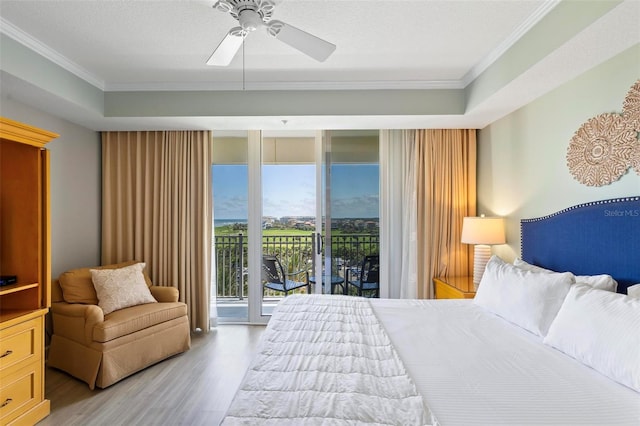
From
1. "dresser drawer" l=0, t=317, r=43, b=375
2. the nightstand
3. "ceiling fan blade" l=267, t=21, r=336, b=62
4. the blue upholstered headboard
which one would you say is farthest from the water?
the blue upholstered headboard

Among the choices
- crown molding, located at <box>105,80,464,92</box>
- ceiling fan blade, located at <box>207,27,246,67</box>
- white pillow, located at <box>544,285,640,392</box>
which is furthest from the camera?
crown molding, located at <box>105,80,464,92</box>

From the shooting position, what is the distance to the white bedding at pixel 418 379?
3.75 ft

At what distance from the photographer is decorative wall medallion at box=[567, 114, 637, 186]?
1956 mm

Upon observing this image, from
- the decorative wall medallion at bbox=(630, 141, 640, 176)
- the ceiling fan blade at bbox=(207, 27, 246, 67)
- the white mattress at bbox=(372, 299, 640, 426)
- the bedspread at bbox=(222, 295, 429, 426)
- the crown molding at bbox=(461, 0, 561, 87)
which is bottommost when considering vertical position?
the white mattress at bbox=(372, 299, 640, 426)

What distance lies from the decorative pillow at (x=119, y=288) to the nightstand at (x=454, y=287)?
2.97m

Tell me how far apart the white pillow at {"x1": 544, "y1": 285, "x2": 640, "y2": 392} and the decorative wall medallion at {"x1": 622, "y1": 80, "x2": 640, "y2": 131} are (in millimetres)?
1008

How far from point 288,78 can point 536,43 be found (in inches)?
78.1

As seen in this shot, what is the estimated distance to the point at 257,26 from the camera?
176cm

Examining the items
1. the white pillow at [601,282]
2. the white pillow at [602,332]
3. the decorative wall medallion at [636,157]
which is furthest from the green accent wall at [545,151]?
the white pillow at [602,332]

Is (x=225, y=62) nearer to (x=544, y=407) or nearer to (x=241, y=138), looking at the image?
(x=241, y=138)

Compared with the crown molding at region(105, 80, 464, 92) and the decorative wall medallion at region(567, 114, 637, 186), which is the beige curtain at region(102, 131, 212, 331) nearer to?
the crown molding at region(105, 80, 464, 92)

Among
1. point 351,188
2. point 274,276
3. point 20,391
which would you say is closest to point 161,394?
point 20,391

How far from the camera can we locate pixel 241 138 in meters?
4.07

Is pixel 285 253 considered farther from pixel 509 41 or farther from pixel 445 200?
pixel 509 41
